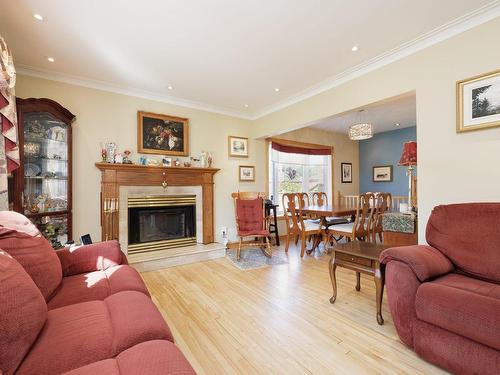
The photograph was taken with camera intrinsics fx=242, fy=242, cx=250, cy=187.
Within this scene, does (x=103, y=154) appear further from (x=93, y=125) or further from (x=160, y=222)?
(x=160, y=222)

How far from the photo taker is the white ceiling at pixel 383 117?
4.49m

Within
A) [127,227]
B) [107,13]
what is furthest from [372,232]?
[107,13]

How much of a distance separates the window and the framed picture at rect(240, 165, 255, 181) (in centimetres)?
65

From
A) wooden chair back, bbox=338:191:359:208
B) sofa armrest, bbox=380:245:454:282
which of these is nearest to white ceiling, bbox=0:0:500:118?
sofa armrest, bbox=380:245:454:282

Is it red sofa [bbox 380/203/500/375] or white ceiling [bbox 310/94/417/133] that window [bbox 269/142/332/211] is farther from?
red sofa [bbox 380/203/500/375]

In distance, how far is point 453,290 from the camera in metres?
1.47

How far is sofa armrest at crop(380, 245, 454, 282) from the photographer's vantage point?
1623 mm

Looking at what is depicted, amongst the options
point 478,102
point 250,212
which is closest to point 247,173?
point 250,212

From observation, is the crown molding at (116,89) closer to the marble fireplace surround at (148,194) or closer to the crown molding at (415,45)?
the marble fireplace surround at (148,194)

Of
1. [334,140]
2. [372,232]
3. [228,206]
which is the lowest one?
[372,232]

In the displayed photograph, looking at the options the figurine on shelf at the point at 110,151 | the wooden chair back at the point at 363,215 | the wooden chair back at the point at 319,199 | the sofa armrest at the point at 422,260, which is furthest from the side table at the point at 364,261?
the figurine on shelf at the point at 110,151

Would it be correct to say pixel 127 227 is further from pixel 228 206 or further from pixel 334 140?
pixel 334 140

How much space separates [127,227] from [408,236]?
386 centimetres

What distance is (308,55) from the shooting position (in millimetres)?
2779
